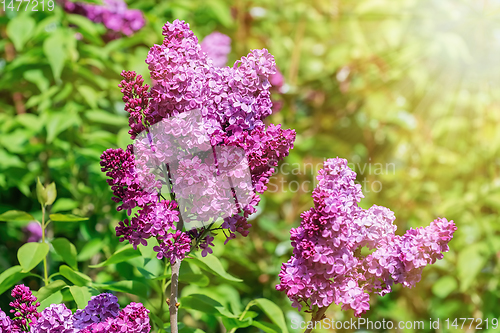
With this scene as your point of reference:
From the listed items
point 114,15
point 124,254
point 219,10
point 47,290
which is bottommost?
point 47,290

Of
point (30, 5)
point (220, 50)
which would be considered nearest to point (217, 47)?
point (220, 50)

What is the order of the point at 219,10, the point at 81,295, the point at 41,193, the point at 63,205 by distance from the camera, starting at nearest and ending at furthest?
the point at 81,295
the point at 41,193
the point at 63,205
the point at 219,10

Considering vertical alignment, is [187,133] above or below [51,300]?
above

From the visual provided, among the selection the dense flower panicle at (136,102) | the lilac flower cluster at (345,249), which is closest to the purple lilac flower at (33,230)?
the dense flower panicle at (136,102)

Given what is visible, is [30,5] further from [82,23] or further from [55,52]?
[55,52]

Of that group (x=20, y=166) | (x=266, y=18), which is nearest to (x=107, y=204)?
(x=20, y=166)

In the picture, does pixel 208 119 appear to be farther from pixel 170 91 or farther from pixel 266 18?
pixel 266 18

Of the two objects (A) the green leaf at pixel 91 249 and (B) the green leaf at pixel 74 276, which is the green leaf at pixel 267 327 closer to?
(B) the green leaf at pixel 74 276
